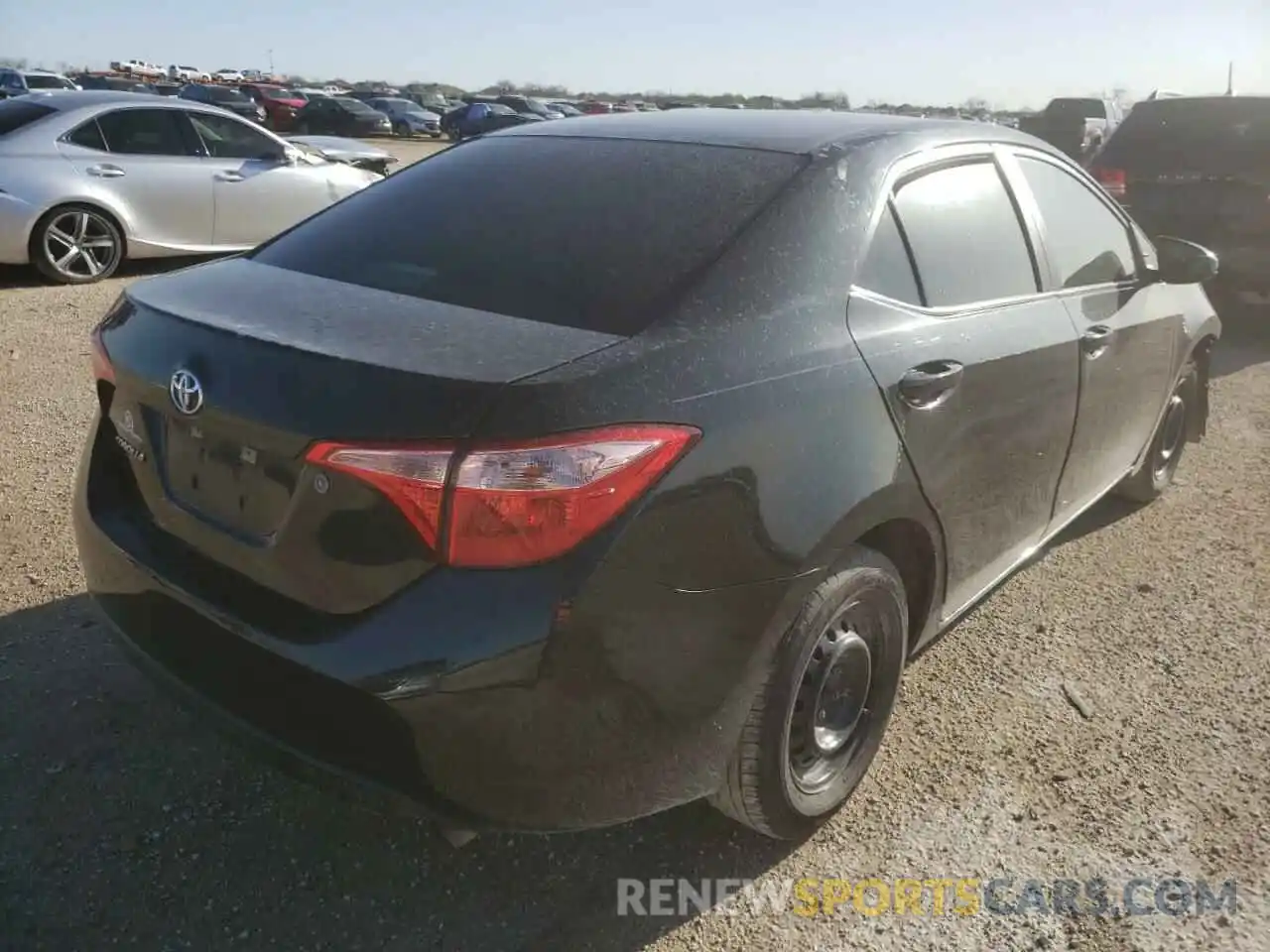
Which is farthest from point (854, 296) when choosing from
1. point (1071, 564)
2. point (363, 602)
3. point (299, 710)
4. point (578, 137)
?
point (1071, 564)

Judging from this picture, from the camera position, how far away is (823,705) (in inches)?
99.5

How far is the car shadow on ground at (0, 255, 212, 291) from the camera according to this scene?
8.13m

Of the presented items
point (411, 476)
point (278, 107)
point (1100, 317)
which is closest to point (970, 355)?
point (1100, 317)

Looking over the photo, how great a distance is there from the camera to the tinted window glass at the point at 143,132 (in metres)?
8.38

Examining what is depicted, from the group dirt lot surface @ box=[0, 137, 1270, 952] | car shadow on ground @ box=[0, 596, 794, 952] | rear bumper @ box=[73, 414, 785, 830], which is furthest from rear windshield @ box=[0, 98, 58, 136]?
rear bumper @ box=[73, 414, 785, 830]

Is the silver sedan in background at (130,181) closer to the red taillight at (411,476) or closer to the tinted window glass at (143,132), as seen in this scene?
the tinted window glass at (143,132)

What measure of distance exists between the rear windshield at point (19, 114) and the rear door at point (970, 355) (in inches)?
303

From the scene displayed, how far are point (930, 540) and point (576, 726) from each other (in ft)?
3.89

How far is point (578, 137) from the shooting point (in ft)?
10.0

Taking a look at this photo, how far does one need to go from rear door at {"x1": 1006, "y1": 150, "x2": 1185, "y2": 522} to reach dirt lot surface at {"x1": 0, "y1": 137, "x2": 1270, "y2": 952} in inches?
22.4

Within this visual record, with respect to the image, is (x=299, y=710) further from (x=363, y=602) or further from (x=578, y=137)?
(x=578, y=137)

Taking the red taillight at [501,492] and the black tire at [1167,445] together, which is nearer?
the red taillight at [501,492]

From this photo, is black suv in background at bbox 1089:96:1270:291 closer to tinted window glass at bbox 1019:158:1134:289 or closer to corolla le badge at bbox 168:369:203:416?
tinted window glass at bbox 1019:158:1134:289

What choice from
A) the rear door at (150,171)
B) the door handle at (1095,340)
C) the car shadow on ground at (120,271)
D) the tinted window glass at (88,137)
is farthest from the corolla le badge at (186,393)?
the tinted window glass at (88,137)
